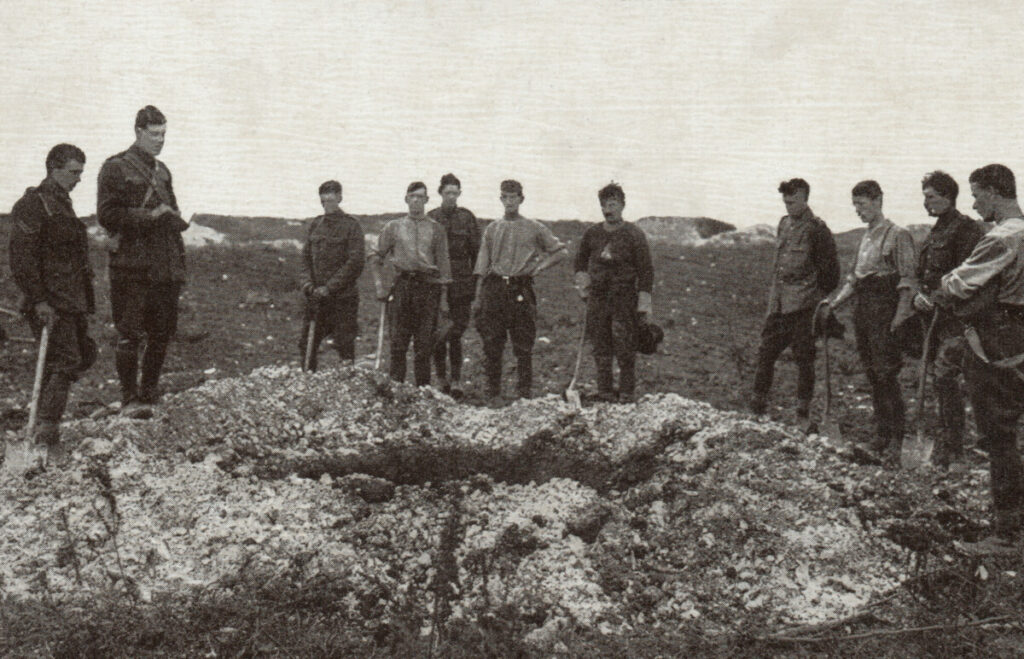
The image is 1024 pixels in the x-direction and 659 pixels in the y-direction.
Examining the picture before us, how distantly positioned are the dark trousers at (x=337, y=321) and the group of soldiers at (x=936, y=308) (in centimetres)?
285

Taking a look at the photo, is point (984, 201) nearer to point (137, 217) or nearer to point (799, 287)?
point (799, 287)

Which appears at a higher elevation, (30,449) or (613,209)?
(613,209)

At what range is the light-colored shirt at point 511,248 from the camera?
269 inches

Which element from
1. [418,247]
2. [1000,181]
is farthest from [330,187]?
[1000,181]

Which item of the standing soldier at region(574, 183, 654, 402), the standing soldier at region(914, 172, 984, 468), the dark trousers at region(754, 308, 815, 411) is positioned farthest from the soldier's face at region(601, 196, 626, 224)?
the standing soldier at region(914, 172, 984, 468)

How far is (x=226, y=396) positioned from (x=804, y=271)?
12.0ft

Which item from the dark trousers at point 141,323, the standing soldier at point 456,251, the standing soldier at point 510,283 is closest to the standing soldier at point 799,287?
the standing soldier at point 510,283

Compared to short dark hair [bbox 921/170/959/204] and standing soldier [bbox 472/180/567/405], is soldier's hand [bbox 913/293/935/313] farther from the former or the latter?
standing soldier [bbox 472/180/567/405]

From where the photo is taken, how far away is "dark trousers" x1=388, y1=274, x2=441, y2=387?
6586 mm

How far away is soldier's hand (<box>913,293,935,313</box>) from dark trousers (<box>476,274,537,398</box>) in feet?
8.59

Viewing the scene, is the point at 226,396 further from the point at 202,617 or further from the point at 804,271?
the point at 804,271

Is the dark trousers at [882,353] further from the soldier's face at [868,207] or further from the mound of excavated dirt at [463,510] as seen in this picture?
the mound of excavated dirt at [463,510]

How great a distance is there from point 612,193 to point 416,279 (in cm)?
151

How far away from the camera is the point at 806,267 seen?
6.03m
